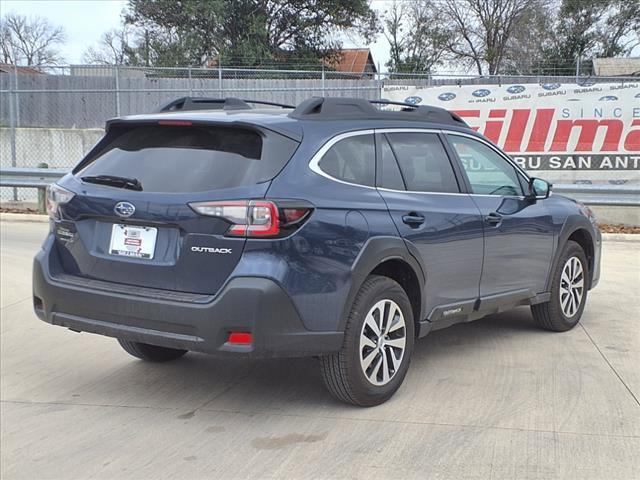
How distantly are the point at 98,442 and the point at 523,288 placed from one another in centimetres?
329

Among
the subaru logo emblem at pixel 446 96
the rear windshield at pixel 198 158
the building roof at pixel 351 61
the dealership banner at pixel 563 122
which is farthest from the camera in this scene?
the building roof at pixel 351 61

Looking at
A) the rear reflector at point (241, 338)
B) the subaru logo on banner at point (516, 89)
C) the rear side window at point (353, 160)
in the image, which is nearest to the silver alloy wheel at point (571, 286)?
A: the rear side window at point (353, 160)

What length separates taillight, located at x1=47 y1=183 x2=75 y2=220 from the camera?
4473 mm

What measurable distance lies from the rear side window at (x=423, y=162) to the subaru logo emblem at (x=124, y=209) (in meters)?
1.72

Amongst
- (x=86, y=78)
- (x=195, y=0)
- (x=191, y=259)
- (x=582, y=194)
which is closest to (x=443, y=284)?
(x=191, y=259)

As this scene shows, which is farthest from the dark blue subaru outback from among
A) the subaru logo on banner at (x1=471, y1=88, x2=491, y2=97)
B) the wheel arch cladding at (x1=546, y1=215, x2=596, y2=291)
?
the subaru logo on banner at (x1=471, y1=88, x2=491, y2=97)

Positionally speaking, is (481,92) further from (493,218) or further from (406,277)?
(406,277)

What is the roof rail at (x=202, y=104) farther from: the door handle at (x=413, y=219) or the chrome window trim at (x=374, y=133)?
the door handle at (x=413, y=219)

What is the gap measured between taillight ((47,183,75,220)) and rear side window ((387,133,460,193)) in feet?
6.65

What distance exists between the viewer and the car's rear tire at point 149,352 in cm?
533

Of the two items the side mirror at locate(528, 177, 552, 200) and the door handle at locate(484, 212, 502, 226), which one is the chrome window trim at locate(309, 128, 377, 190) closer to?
the door handle at locate(484, 212, 502, 226)

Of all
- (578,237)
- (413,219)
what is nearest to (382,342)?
(413,219)

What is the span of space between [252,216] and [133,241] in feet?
2.49

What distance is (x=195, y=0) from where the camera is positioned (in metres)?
36.0
